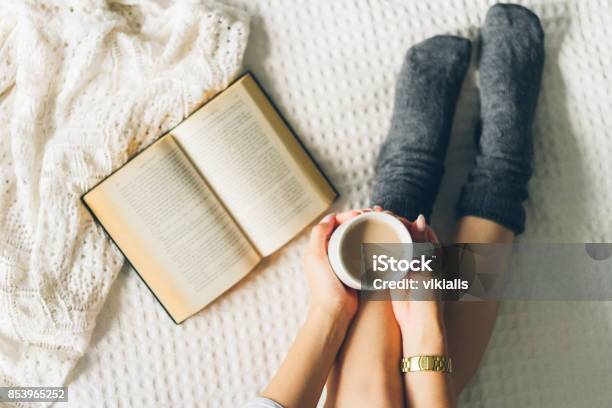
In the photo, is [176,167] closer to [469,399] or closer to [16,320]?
[16,320]

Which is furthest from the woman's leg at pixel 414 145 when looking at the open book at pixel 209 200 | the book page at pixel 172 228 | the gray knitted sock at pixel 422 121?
the book page at pixel 172 228

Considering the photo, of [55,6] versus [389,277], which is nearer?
[389,277]

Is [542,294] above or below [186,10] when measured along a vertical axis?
below

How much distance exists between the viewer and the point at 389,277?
0.69 metres

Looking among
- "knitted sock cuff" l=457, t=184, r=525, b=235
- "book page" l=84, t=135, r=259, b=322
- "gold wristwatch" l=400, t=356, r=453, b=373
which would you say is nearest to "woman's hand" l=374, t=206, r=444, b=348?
"gold wristwatch" l=400, t=356, r=453, b=373

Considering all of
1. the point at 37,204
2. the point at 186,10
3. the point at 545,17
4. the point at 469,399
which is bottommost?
the point at 469,399

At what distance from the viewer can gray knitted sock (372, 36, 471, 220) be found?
0.84 metres

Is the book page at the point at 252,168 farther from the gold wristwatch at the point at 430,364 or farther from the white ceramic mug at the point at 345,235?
the gold wristwatch at the point at 430,364

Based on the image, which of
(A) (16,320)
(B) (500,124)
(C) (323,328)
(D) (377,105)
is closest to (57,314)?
(A) (16,320)

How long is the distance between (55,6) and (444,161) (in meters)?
0.63

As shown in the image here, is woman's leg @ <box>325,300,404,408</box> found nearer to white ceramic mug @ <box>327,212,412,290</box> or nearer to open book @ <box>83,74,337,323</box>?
white ceramic mug @ <box>327,212,412,290</box>

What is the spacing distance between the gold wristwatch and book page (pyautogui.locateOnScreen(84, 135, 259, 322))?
0.90 feet

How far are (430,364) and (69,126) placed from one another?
606mm

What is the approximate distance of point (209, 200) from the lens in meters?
0.84
